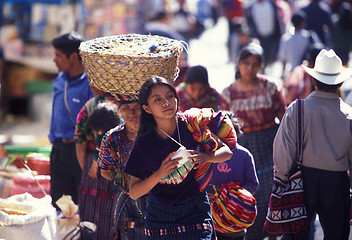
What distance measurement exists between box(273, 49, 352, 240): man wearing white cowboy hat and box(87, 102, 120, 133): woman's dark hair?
1309mm

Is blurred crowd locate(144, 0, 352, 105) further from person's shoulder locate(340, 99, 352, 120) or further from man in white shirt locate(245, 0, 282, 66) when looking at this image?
person's shoulder locate(340, 99, 352, 120)

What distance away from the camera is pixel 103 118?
17.7 ft

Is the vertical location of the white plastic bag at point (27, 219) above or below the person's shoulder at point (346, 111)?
below

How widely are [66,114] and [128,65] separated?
6.32 ft

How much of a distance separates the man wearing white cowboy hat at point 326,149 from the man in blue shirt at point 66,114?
205cm

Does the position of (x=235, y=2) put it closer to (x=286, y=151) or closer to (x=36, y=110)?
(x=36, y=110)

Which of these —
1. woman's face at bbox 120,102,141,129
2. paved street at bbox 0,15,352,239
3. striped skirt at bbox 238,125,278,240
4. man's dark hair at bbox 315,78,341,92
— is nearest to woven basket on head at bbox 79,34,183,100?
woman's face at bbox 120,102,141,129

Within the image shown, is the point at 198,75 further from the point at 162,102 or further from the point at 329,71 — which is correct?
the point at 162,102

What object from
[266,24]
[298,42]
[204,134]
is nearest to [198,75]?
[204,134]

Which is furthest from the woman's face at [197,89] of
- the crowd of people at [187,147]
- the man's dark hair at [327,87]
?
the man's dark hair at [327,87]

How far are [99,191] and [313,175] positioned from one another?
1729 mm

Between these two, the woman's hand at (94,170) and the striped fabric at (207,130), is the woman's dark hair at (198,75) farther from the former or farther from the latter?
the striped fabric at (207,130)

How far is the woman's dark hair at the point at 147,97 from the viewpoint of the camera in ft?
13.6

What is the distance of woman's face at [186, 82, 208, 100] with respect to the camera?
6531mm
